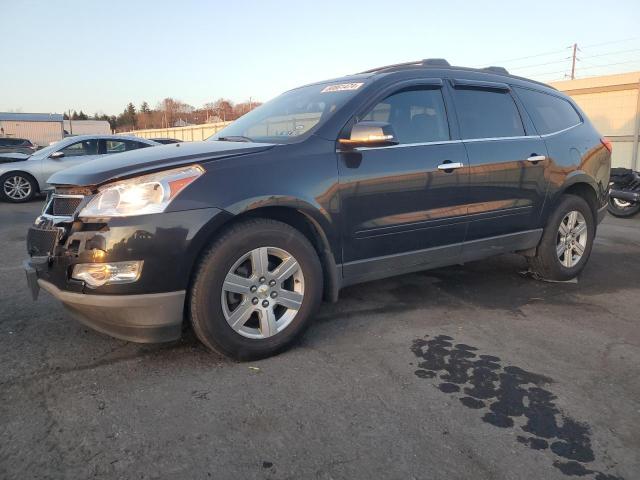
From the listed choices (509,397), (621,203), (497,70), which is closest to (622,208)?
(621,203)

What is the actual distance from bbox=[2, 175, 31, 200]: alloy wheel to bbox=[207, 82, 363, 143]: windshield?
344 inches

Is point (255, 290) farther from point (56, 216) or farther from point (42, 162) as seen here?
point (42, 162)

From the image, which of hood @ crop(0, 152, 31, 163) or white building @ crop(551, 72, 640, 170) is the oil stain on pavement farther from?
A: white building @ crop(551, 72, 640, 170)

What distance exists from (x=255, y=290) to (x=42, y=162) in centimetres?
1020

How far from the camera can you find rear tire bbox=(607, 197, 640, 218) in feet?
30.5

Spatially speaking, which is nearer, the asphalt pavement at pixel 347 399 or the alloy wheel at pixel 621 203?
the asphalt pavement at pixel 347 399

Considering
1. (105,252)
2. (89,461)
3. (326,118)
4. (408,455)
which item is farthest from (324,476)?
(326,118)

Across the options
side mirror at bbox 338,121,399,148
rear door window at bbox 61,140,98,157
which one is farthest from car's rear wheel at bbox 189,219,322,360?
rear door window at bbox 61,140,98,157

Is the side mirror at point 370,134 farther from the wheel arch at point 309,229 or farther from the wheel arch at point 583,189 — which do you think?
the wheel arch at point 583,189

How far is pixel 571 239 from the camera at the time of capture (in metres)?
4.85

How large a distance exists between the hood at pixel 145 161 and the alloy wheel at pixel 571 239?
3087mm

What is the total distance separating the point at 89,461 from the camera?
80.9 inches

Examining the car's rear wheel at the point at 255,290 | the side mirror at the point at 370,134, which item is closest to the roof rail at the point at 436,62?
the side mirror at the point at 370,134

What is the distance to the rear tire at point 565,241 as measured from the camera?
4.64 m
